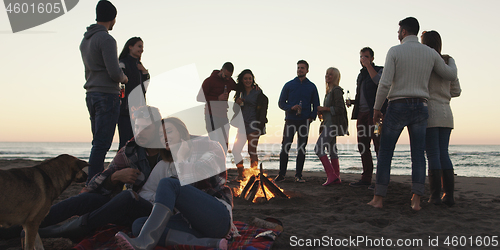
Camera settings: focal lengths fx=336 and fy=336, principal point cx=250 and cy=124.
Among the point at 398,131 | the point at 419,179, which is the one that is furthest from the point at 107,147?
the point at 419,179

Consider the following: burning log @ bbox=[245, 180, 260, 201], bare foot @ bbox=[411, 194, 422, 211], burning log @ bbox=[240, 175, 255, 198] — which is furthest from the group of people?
burning log @ bbox=[245, 180, 260, 201]

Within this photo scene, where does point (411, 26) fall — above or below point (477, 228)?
above

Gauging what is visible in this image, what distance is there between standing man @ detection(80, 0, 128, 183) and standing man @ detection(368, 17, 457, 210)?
10.2 feet

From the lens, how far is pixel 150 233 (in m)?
2.19

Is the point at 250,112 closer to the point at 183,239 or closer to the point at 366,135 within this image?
the point at 366,135

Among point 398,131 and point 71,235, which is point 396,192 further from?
point 71,235

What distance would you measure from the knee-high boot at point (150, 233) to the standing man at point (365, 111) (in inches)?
159

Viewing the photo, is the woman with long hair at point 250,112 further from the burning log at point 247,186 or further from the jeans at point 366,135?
the jeans at point 366,135

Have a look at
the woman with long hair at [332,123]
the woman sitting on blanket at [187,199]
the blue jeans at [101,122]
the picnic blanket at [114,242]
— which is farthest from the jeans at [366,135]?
the blue jeans at [101,122]

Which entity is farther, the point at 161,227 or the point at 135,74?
the point at 135,74

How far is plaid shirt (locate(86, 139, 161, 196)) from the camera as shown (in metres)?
2.80

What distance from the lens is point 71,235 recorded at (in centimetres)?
270

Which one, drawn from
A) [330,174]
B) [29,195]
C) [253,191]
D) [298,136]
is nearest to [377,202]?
[253,191]

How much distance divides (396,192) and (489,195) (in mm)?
1366
